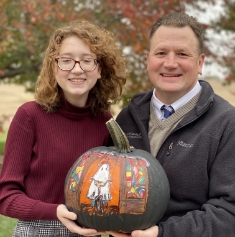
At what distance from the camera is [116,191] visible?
273cm

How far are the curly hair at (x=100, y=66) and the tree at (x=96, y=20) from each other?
439 cm

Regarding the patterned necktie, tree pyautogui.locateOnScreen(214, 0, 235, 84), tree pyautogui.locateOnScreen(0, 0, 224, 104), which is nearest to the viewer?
the patterned necktie

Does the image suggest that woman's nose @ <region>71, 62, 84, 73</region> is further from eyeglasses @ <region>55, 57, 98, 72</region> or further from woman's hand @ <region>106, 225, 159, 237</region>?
woman's hand @ <region>106, 225, 159, 237</region>

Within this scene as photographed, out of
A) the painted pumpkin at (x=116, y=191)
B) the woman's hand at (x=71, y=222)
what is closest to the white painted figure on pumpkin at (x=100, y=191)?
the painted pumpkin at (x=116, y=191)

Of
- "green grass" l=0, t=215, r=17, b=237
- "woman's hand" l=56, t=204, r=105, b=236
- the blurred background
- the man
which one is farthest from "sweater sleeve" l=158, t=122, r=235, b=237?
the blurred background

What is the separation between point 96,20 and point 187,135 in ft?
21.7

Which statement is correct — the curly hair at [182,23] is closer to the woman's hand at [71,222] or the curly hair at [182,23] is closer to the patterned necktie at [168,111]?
the patterned necktie at [168,111]

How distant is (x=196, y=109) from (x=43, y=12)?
247 inches

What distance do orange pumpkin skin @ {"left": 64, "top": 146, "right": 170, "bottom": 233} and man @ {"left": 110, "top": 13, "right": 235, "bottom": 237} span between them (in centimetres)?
14

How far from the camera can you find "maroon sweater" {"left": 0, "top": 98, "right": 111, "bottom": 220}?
122 inches

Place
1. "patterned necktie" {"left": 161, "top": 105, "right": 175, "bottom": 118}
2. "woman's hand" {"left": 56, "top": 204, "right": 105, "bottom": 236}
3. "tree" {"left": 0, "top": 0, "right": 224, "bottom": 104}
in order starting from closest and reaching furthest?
"woman's hand" {"left": 56, "top": 204, "right": 105, "bottom": 236} < "patterned necktie" {"left": 161, "top": 105, "right": 175, "bottom": 118} < "tree" {"left": 0, "top": 0, "right": 224, "bottom": 104}

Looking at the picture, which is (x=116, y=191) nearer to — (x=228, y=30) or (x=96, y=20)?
(x=96, y=20)

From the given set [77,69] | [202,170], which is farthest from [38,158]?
[202,170]

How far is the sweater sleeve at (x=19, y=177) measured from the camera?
3076 millimetres
